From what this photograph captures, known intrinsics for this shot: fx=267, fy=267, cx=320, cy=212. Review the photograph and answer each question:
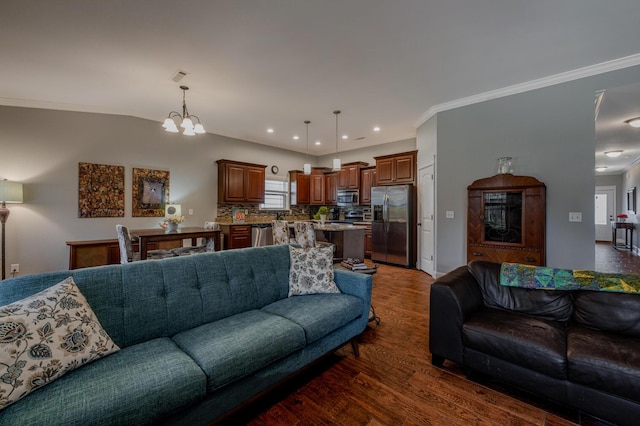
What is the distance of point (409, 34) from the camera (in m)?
2.62

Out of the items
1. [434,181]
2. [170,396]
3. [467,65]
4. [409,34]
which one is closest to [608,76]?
[467,65]

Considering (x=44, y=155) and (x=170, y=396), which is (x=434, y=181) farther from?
(x=44, y=155)

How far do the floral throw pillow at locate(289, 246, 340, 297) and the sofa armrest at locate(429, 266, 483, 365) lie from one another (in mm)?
829

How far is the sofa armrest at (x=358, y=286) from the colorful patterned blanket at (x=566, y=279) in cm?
111

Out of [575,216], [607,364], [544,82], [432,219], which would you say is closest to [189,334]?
[607,364]

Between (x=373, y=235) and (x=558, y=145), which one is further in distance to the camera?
(x=373, y=235)

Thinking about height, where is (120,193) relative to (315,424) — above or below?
above

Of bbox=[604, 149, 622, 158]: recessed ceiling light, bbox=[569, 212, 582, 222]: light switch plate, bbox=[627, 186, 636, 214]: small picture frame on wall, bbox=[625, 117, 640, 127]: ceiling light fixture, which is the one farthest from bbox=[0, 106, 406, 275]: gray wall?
bbox=[627, 186, 636, 214]: small picture frame on wall

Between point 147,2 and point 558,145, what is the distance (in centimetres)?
479

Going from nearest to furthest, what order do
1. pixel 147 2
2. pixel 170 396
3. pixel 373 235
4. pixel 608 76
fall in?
pixel 170 396
pixel 147 2
pixel 608 76
pixel 373 235

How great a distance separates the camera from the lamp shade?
3.49m

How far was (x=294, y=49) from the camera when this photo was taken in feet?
9.40

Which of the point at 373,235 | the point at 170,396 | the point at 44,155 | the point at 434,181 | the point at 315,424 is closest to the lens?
the point at 170,396

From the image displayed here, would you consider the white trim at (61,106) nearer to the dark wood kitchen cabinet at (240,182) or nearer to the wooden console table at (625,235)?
the dark wood kitchen cabinet at (240,182)
